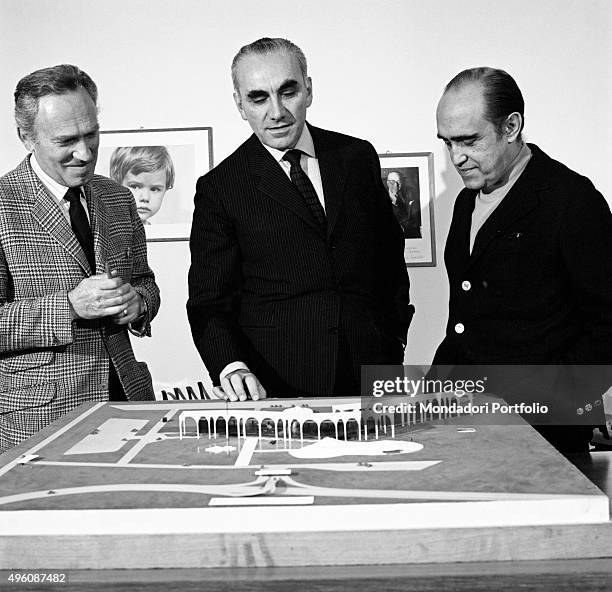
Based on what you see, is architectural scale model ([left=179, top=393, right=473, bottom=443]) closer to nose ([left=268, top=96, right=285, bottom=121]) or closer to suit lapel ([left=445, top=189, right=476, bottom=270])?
suit lapel ([left=445, top=189, right=476, bottom=270])

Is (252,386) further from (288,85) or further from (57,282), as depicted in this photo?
(288,85)

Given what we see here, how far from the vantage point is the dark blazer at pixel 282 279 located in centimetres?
262

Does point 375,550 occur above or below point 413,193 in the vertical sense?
below

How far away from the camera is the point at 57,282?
2533 mm

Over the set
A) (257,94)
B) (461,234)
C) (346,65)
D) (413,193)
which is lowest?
(461,234)

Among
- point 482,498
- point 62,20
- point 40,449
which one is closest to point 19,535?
point 40,449

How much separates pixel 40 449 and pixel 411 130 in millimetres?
3599

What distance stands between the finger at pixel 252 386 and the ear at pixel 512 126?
992 mm

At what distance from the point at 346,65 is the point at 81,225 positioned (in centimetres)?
268

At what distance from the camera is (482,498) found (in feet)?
4.17

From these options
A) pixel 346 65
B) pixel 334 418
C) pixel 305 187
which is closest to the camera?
pixel 334 418

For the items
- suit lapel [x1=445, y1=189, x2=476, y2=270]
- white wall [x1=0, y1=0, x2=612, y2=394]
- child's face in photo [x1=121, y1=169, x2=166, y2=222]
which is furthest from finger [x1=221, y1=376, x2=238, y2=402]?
child's face in photo [x1=121, y1=169, x2=166, y2=222]

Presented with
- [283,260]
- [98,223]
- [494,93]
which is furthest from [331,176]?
[98,223]

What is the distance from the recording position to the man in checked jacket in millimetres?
2420
